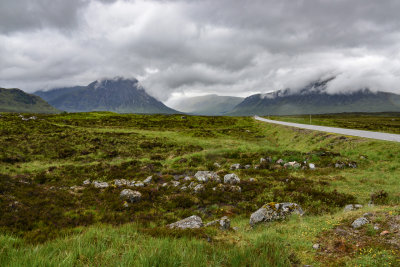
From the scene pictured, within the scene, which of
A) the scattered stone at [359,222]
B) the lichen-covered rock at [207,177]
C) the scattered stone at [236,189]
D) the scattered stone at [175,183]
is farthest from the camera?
the lichen-covered rock at [207,177]

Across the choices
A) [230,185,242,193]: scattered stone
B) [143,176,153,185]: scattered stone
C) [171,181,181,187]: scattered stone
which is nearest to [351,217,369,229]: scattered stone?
[230,185,242,193]: scattered stone

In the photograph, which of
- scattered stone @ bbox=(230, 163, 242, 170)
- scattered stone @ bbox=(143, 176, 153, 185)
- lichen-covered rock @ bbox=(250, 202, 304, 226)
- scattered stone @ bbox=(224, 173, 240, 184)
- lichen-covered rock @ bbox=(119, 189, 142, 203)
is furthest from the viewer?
scattered stone @ bbox=(230, 163, 242, 170)

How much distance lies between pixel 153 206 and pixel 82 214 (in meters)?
3.35

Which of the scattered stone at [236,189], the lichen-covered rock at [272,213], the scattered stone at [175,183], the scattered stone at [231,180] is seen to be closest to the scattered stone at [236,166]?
the scattered stone at [231,180]

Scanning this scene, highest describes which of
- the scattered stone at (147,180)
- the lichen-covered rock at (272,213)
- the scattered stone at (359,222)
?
the scattered stone at (359,222)

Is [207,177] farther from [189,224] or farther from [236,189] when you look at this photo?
[189,224]

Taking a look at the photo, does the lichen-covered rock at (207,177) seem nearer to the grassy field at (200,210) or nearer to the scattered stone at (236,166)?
the grassy field at (200,210)

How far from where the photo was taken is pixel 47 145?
1228 inches

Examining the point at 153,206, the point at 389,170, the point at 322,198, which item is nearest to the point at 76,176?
the point at 153,206

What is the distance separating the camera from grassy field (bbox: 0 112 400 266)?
3932 millimetres

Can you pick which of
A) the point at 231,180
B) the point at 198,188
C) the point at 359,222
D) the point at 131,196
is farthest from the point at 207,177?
the point at 359,222

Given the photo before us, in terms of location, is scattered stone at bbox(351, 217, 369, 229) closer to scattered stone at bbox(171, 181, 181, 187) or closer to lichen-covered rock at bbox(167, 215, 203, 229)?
lichen-covered rock at bbox(167, 215, 203, 229)

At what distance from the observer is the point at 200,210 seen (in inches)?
419

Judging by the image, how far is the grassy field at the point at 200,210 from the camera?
3.93 m
